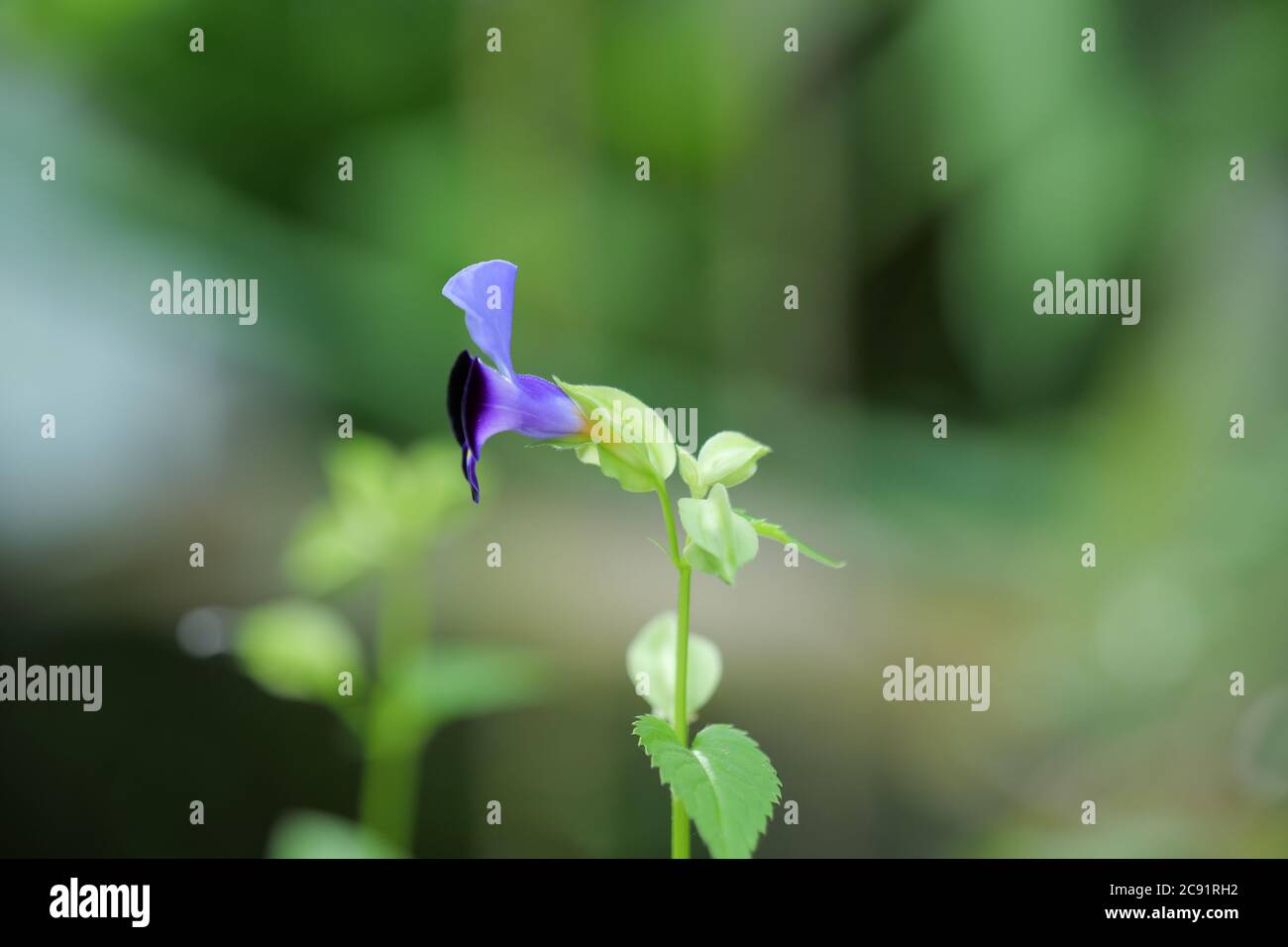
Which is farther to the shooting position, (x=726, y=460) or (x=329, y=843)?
(x=329, y=843)

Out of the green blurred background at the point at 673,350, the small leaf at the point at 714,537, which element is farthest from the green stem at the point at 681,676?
the green blurred background at the point at 673,350

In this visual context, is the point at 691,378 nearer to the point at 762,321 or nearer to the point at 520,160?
the point at 762,321

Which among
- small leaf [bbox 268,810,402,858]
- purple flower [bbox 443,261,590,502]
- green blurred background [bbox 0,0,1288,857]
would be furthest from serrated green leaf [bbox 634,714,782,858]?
green blurred background [bbox 0,0,1288,857]

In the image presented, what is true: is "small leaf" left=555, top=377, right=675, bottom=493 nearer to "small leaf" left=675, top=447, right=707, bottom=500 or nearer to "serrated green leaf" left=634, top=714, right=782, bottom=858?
"small leaf" left=675, top=447, right=707, bottom=500

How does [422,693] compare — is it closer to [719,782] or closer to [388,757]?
[388,757]

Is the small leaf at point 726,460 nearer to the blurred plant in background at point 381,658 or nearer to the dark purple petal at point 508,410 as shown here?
Answer: the dark purple petal at point 508,410

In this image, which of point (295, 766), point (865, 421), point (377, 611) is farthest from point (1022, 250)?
point (295, 766)

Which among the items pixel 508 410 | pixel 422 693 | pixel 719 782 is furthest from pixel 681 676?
pixel 422 693
